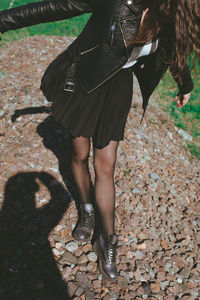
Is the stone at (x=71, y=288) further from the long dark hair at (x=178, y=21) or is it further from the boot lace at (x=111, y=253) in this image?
the long dark hair at (x=178, y=21)

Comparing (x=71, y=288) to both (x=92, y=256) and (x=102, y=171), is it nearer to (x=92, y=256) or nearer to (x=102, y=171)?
(x=92, y=256)

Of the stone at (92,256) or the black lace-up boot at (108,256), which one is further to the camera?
the stone at (92,256)

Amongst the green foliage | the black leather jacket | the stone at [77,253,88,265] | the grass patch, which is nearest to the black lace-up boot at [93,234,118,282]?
the stone at [77,253,88,265]

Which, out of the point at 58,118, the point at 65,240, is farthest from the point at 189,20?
the point at 65,240

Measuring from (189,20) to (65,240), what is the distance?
88.2 inches

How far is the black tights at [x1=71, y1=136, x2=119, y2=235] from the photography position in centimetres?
232

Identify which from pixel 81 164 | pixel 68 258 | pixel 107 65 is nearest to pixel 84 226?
pixel 68 258

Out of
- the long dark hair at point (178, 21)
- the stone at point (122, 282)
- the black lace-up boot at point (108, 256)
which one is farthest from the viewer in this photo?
the stone at point (122, 282)

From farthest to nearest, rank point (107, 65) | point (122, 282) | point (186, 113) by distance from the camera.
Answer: point (186, 113)
point (122, 282)
point (107, 65)

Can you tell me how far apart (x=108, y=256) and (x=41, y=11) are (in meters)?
2.03

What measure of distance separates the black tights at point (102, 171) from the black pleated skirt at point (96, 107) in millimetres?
95

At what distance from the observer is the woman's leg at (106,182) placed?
2.31 metres

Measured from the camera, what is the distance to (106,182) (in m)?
2.44

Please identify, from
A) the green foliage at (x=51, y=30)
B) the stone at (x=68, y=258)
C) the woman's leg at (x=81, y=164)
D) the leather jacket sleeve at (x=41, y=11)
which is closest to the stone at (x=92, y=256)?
the stone at (x=68, y=258)
